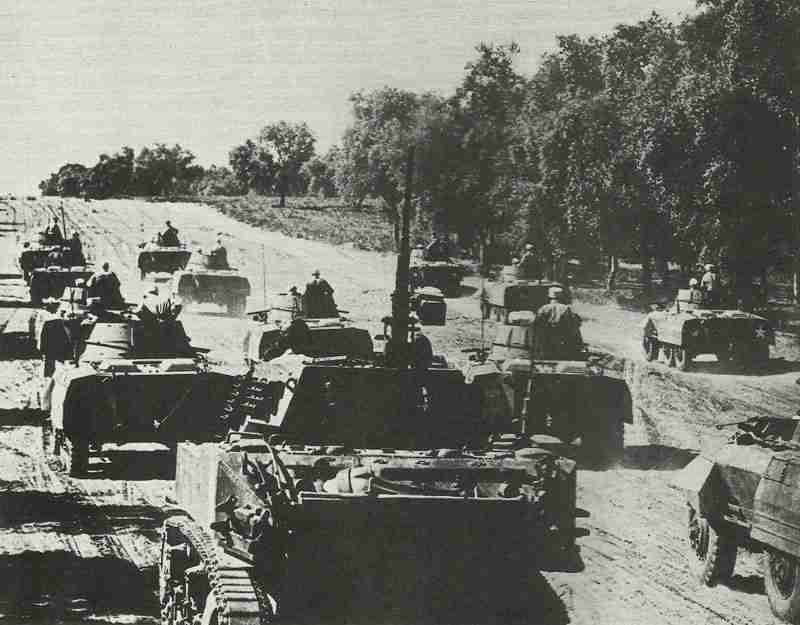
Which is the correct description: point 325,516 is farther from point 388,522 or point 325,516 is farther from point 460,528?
point 460,528

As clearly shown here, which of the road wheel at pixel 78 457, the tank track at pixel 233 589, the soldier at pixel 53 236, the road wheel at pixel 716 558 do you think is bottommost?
the road wheel at pixel 78 457

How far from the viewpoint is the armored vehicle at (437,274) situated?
3900 cm

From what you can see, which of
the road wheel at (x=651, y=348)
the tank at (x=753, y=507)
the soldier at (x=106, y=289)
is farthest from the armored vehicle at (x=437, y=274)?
the tank at (x=753, y=507)

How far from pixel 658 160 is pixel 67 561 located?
82.0 feet

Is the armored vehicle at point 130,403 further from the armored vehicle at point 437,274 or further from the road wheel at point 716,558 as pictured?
the armored vehicle at point 437,274

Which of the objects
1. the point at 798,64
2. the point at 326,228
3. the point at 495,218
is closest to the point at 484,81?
the point at 495,218

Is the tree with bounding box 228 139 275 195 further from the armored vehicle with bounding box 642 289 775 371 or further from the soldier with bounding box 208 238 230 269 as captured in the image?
the armored vehicle with bounding box 642 289 775 371

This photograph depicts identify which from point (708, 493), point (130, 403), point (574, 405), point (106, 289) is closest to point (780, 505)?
point (708, 493)

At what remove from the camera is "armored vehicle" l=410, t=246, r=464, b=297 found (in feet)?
128

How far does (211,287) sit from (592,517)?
21653 mm

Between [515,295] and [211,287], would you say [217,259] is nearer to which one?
[211,287]

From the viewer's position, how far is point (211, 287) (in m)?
34.4

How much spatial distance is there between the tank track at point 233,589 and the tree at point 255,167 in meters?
58.6

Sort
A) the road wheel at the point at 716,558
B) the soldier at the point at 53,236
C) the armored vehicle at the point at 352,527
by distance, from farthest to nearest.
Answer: the soldier at the point at 53,236, the road wheel at the point at 716,558, the armored vehicle at the point at 352,527
